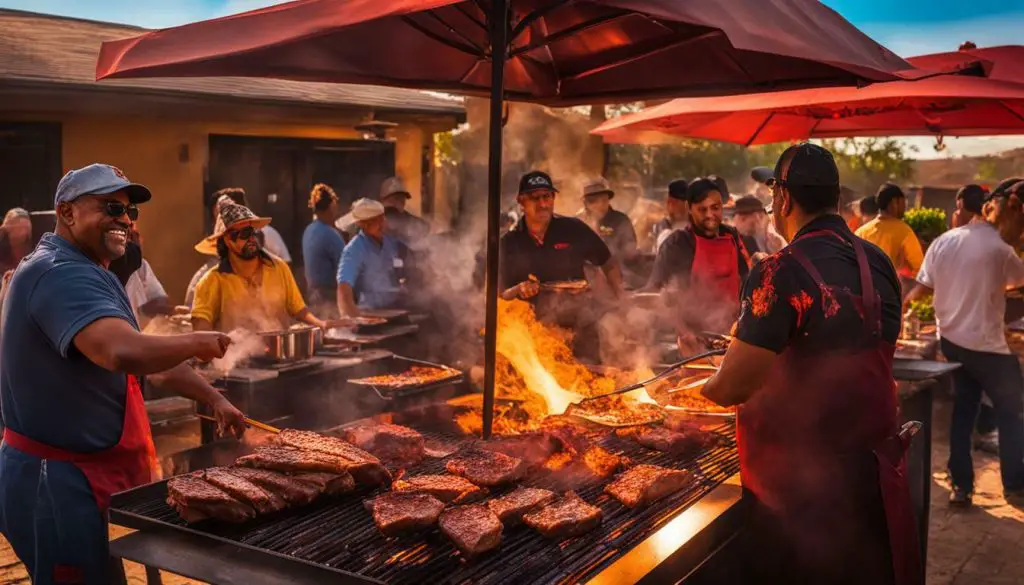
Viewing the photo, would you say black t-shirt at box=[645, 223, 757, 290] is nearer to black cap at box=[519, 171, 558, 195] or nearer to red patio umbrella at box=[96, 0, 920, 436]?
black cap at box=[519, 171, 558, 195]

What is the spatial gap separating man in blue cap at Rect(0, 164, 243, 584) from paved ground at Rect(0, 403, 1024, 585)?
229 centimetres

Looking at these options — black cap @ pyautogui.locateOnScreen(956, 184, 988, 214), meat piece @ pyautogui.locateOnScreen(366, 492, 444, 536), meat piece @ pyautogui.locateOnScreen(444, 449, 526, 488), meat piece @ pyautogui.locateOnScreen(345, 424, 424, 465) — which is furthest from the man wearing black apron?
black cap @ pyautogui.locateOnScreen(956, 184, 988, 214)

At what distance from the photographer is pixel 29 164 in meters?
9.98

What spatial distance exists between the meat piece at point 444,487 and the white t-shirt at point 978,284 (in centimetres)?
540

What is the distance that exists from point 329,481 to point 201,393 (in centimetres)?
89

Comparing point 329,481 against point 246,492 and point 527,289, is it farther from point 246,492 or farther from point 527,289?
point 527,289

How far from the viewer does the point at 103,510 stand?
Answer: 346 centimetres

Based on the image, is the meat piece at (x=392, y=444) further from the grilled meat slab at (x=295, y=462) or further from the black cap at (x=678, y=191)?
the black cap at (x=678, y=191)

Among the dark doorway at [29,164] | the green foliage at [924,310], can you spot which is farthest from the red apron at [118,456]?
the green foliage at [924,310]

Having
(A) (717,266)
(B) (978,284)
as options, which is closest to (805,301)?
(A) (717,266)

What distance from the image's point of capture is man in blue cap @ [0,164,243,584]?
128 inches

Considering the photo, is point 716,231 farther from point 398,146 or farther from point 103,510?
point 398,146

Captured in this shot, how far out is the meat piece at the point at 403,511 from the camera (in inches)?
123

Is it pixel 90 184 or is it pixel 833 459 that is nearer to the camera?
pixel 90 184
